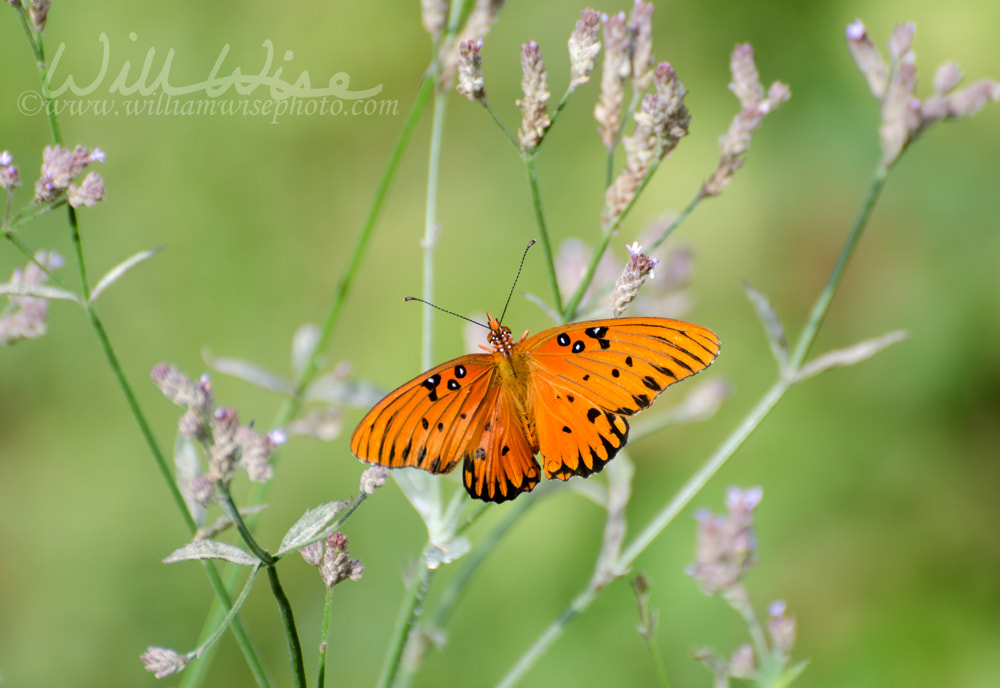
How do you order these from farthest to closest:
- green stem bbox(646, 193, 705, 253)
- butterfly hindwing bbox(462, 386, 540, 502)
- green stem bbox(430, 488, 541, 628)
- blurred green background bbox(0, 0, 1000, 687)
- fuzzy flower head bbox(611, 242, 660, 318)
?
1. blurred green background bbox(0, 0, 1000, 687)
2. green stem bbox(430, 488, 541, 628)
3. green stem bbox(646, 193, 705, 253)
4. butterfly hindwing bbox(462, 386, 540, 502)
5. fuzzy flower head bbox(611, 242, 660, 318)

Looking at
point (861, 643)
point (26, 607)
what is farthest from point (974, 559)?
point (26, 607)
